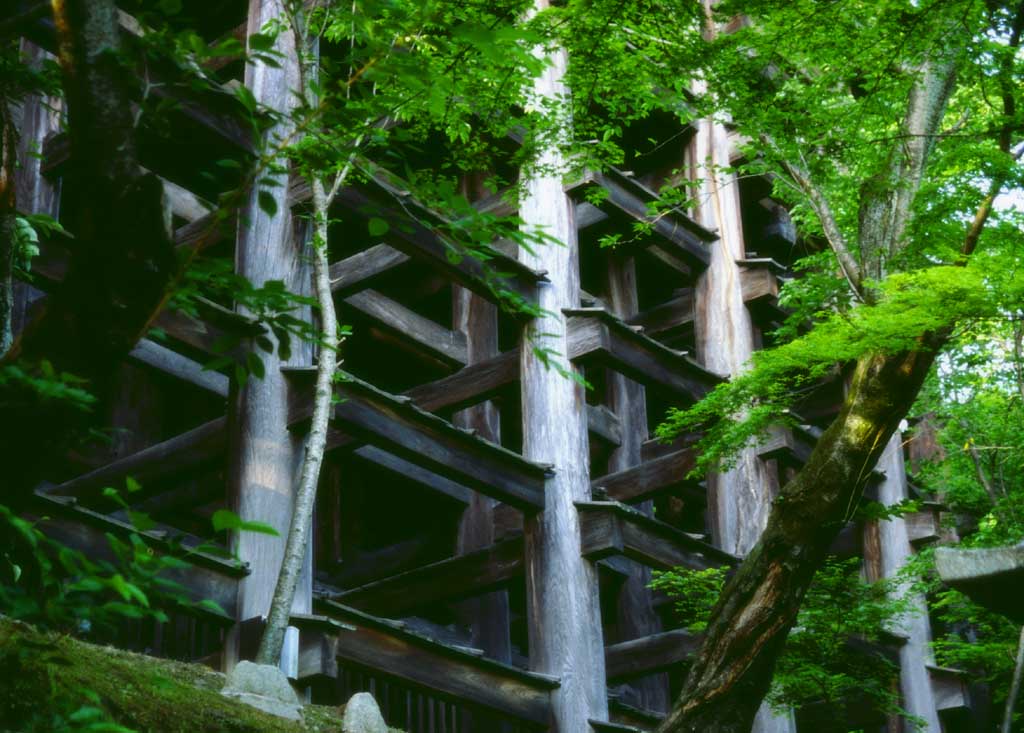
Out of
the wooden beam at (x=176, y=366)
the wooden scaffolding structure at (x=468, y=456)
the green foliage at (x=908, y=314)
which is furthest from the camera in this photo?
the wooden beam at (x=176, y=366)

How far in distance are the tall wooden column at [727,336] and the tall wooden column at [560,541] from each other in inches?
62.2

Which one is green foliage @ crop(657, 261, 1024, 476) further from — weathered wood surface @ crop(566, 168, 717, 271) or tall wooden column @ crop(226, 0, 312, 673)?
weathered wood surface @ crop(566, 168, 717, 271)

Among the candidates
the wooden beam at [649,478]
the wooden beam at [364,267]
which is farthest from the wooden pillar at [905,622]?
the wooden beam at [364,267]

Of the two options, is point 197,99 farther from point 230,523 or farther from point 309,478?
point 230,523

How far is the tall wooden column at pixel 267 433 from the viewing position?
8.94m

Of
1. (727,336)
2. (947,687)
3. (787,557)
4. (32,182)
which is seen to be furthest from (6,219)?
(947,687)

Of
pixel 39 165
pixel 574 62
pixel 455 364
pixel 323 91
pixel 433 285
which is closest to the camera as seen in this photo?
pixel 323 91

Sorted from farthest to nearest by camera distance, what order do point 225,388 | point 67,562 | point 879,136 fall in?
point 225,388
point 879,136
point 67,562

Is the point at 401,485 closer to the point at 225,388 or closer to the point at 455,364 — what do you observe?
the point at 455,364

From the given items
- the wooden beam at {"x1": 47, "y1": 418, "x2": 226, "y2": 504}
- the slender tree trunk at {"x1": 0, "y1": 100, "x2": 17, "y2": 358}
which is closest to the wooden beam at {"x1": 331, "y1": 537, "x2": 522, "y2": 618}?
the wooden beam at {"x1": 47, "y1": 418, "x2": 226, "y2": 504}

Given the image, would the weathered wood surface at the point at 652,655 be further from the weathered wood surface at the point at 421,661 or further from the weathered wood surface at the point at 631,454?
the weathered wood surface at the point at 421,661

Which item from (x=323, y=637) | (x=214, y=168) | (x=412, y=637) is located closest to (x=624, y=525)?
(x=412, y=637)

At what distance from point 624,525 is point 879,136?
3.82 metres

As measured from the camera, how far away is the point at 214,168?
12.2ft
